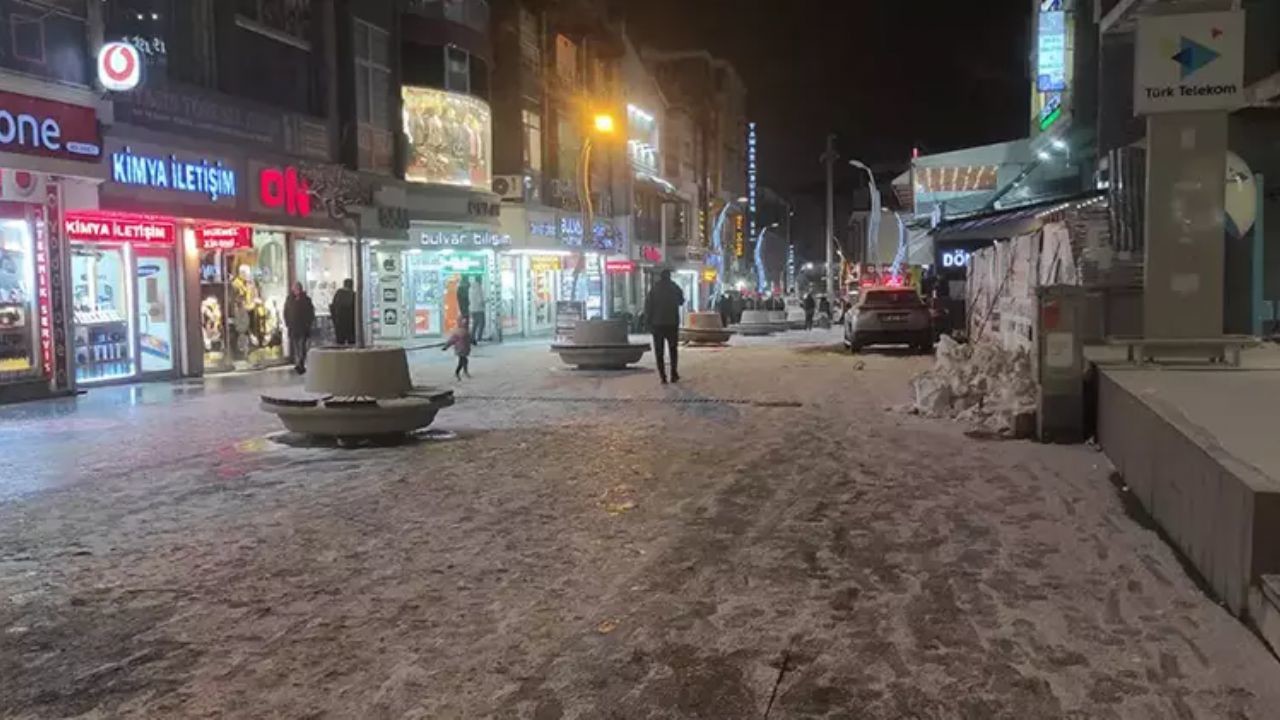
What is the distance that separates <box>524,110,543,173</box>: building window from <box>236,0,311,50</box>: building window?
472 inches

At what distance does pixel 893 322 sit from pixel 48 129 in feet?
59.2

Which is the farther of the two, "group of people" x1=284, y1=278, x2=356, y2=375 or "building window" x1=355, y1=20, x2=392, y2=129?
"building window" x1=355, y1=20, x2=392, y2=129

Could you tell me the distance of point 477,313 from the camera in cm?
3064

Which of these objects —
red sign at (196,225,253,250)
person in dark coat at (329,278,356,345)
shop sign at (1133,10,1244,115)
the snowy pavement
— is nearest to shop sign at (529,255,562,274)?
person in dark coat at (329,278,356,345)

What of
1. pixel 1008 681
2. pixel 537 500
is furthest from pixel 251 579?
pixel 1008 681

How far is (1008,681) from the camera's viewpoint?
451cm

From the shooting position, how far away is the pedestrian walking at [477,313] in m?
30.5

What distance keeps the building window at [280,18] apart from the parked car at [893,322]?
46.0 feet

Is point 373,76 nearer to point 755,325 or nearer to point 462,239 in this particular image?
point 462,239

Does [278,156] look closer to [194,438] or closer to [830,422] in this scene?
[194,438]

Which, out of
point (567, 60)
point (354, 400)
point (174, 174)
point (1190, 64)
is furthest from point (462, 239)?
point (1190, 64)

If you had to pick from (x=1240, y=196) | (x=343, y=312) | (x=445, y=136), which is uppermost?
(x=445, y=136)

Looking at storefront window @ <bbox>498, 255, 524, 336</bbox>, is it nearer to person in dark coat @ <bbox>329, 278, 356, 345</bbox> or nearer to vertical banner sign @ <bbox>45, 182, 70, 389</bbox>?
person in dark coat @ <bbox>329, 278, 356, 345</bbox>

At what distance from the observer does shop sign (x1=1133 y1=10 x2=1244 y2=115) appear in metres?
10.3
